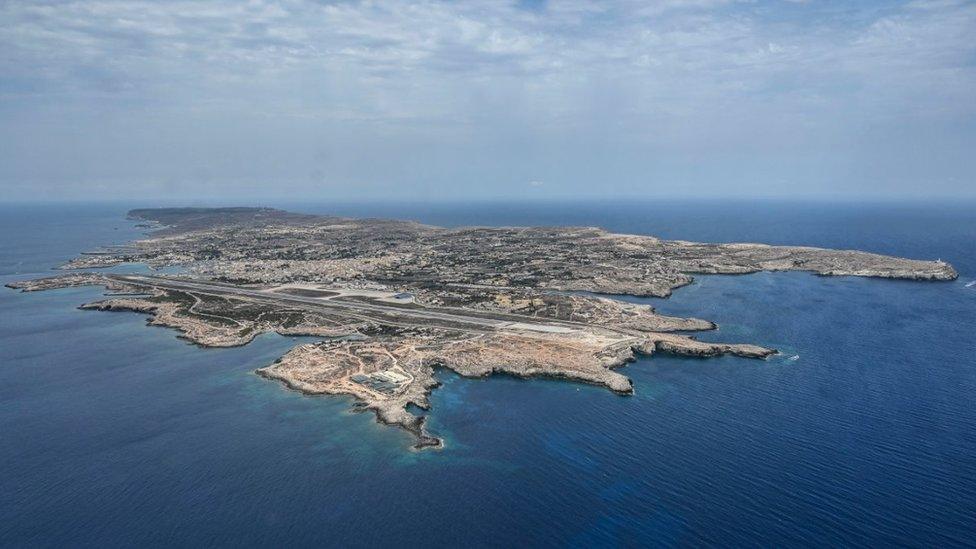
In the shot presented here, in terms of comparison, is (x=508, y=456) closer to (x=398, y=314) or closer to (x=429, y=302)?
(x=398, y=314)

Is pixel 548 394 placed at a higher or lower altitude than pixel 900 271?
lower

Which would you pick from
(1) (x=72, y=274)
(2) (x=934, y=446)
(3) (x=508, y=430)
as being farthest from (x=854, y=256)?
(1) (x=72, y=274)

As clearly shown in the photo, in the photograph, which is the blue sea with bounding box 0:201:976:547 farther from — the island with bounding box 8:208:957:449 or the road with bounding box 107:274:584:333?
the road with bounding box 107:274:584:333

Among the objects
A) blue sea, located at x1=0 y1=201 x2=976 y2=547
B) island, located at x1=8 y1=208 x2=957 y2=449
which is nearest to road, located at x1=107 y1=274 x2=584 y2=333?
island, located at x1=8 y1=208 x2=957 y2=449

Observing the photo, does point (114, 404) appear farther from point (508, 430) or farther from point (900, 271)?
point (900, 271)

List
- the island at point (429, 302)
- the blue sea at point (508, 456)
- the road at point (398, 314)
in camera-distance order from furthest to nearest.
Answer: the road at point (398, 314) < the island at point (429, 302) < the blue sea at point (508, 456)

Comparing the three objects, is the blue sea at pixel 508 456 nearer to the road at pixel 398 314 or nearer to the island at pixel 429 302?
the island at pixel 429 302

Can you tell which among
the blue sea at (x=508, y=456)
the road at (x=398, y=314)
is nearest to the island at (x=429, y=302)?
the road at (x=398, y=314)
